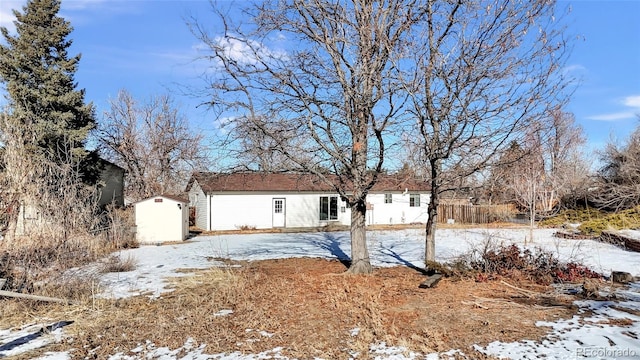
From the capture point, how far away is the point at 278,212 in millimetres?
24031

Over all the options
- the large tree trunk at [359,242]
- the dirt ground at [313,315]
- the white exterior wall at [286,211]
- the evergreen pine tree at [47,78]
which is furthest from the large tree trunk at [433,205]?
the evergreen pine tree at [47,78]

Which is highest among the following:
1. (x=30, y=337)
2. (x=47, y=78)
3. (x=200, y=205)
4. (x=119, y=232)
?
(x=47, y=78)

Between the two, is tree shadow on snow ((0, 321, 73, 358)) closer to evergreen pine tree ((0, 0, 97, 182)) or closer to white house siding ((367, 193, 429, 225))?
evergreen pine tree ((0, 0, 97, 182))

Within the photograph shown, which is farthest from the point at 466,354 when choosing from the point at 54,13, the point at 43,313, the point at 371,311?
the point at 54,13

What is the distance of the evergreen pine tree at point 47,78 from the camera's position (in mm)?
17078

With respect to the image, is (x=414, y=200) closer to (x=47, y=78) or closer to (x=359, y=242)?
(x=359, y=242)

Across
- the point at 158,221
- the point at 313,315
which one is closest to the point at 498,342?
the point at 313,315

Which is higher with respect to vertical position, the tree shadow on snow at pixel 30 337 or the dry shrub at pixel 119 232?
the dry shrub at pixel 119 232

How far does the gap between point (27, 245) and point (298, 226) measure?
17482mm

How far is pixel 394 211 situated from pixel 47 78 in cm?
2080

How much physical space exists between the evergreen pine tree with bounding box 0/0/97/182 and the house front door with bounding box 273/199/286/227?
9.89 m

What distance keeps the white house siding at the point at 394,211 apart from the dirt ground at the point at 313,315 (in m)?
18.5

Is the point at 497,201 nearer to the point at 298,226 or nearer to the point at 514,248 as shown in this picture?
the point at 298,226

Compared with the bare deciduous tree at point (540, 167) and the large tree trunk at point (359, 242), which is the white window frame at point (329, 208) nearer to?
the bare deciduous tree at point (540, 167)
